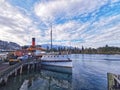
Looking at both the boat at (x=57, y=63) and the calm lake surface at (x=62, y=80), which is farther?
the boat at (x=57, y=63)

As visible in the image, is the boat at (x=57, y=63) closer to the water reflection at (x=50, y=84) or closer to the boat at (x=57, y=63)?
the boat at (x=57, y=63)

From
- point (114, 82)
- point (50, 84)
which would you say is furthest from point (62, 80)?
point (114, 82)

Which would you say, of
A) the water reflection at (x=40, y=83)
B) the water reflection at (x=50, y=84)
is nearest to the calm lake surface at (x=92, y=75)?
the water reflection at (x=50, y=84)

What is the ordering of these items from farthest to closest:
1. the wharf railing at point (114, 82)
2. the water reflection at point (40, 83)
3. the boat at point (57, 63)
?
the boat at point (57, 63) < the water reflection at point (40, 83) < the wharf railing at point (114, 82)

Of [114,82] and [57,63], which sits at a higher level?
[114,82]

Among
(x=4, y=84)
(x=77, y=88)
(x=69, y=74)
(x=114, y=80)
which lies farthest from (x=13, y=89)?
(x=69, y=74)

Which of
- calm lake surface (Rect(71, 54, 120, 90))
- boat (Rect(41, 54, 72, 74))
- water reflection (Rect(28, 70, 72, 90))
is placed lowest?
water reflection (Rect(28, 70, 72, 90))

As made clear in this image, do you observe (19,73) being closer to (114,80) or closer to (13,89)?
(13,89)

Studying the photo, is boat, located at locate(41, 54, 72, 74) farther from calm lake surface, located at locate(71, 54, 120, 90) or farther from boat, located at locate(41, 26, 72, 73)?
calm lake surface, located at locate(71, 54, 120, 90)

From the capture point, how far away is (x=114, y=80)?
1360 cm

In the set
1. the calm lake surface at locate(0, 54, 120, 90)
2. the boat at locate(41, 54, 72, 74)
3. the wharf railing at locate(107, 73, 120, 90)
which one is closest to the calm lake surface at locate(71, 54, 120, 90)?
the calm lake surface at locate(0, 54, 120, 90)

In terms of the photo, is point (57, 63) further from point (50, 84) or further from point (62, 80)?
point (50, 84)

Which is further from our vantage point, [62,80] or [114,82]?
[62,80]

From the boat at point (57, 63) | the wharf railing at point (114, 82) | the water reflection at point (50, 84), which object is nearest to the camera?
the wharf railing at point (114, 82)
